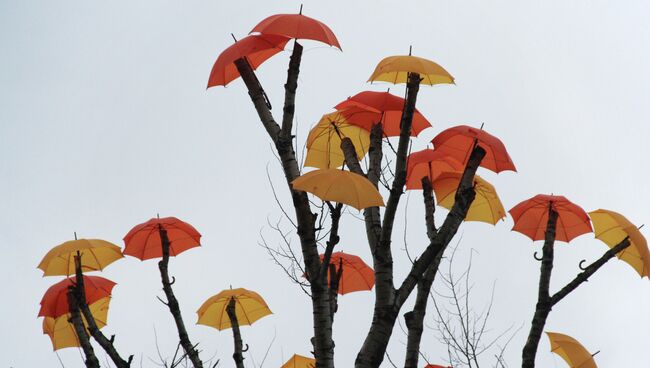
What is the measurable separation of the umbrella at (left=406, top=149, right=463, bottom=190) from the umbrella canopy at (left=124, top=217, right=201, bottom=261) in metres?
2.95

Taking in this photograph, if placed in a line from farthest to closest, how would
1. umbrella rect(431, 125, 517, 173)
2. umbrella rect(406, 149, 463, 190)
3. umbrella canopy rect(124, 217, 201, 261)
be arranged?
umbrella canopy rect(124, 217, 201, 261) < umbrella rect(406, 149, 463, 190) < umbrella rect(431, 125, 517, 173)

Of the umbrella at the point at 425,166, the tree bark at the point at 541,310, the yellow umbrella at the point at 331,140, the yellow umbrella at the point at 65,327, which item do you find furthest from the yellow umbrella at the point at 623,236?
the yellow umbrella at the point at 65,327

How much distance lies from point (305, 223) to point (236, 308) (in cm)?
372

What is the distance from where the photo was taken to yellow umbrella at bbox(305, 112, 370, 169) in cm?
987

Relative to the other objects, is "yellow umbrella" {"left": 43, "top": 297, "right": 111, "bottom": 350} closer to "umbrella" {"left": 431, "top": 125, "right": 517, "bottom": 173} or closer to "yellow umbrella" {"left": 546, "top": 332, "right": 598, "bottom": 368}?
"umbrella" {"left": 431, "top": 125, "right": 517, "bottom": 173}

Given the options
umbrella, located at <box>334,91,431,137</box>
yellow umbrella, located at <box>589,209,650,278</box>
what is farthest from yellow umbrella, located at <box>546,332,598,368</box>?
umbrella, located at <box>334,91,431,137</box>

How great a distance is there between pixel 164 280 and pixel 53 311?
1.51 m

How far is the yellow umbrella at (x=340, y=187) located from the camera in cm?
770

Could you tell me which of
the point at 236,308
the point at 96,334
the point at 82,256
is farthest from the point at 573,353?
the point at 82,256

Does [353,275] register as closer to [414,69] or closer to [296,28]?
[414,69]

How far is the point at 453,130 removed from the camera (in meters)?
9.23

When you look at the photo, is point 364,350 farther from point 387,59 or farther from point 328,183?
point 387,59

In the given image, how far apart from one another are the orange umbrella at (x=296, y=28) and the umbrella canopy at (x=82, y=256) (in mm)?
3323

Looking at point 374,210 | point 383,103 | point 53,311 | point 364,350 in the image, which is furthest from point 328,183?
point 53,311
